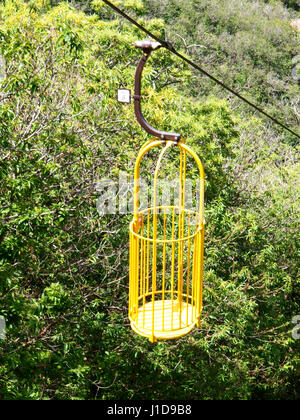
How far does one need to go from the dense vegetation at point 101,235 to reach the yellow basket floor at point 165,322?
1.28m

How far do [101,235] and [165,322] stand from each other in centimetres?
363

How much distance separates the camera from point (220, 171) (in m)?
9.28

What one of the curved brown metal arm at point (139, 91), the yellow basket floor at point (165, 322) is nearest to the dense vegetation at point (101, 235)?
the yellow basket floor at point (165, 322)

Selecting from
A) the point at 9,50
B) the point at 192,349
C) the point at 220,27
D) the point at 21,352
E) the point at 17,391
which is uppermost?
the point at 220,27

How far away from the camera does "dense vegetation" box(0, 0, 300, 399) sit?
536 cm

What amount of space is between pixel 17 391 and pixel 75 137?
2843 millimetres

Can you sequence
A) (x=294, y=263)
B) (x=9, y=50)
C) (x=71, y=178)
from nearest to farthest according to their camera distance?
(x=9, y=50) → (x=71, y=178) → (x=294, y=263)

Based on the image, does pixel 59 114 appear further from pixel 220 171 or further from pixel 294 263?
pixel 294 263

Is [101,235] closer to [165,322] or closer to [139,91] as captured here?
[165,322]

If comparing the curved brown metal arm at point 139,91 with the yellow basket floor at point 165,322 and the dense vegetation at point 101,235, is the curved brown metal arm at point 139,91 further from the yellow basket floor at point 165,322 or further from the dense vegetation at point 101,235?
the dense vegetation at point 101,235

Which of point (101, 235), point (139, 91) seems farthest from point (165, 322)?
point (101, 235)

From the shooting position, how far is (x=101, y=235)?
7488 millimetres

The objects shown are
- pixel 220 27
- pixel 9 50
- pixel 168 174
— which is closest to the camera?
pixel 9 50
